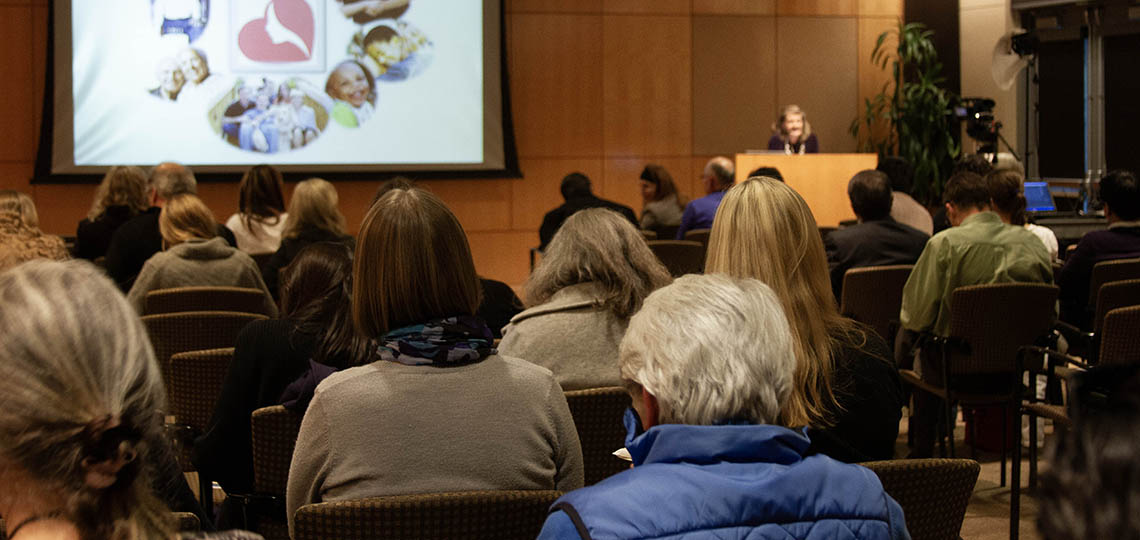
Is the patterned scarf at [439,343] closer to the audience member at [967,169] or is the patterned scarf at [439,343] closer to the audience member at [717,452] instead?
the audience member at [717,452]

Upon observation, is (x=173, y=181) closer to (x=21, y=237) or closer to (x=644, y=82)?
(x=21, y=237)

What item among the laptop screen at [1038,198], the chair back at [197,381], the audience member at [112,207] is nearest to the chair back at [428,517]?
Result: the chair back at [197,381]

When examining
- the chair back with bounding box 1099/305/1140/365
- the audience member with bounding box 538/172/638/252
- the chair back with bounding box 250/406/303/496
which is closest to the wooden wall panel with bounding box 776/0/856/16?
the audience member with bounding box 538/172/638/252

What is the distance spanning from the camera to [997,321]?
4504 mm

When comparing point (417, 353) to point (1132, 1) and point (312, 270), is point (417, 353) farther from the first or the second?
point (1132, 1)

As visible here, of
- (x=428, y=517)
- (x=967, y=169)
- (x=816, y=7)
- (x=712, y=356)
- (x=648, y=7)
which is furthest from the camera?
(x=816, y=7)

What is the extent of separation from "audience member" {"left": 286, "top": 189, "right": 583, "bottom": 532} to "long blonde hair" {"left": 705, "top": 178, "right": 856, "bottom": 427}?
53cm

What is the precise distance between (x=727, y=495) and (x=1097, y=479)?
2.85 ft

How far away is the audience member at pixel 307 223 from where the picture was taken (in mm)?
5812

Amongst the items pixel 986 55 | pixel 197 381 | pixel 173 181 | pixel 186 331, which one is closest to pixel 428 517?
pixel 197 381

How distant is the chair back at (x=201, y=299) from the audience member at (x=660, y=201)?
4429 mm

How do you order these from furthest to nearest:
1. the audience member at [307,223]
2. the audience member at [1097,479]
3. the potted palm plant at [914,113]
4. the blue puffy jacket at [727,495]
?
the potted palm plant at [914,113] < the audience member at [307,223] < the blue puffy jacket at [727,495] < the audience member at [1097,479]

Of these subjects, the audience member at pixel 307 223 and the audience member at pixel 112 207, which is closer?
the audience member at pixel 307 223

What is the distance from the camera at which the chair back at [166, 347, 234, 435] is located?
3.35 m
